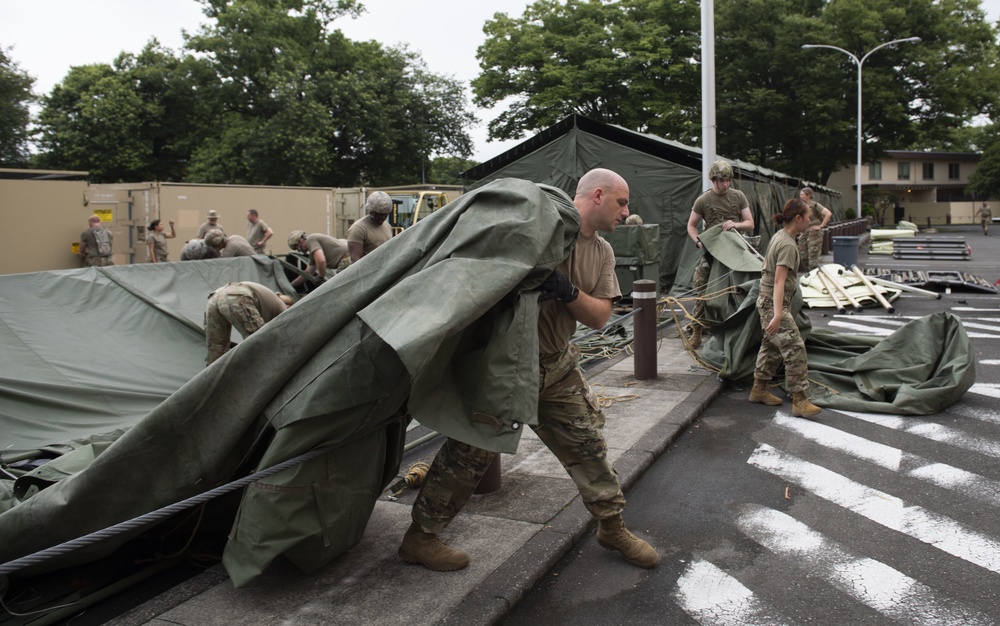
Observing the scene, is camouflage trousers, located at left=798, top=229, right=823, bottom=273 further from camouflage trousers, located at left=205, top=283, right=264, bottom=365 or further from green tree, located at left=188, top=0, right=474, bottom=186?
green tree, located at left=188, top=0, right=474, bottom=186

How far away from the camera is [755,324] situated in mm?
7602

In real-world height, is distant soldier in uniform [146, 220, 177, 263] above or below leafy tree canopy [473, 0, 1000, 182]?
below

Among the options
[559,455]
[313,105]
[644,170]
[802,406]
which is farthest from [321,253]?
[313,105]

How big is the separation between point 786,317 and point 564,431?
12.1ft

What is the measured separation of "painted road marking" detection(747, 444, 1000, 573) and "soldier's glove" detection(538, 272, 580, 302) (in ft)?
8.13

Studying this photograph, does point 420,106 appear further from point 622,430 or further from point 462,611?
point 462,611

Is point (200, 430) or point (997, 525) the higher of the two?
point (200, 430)

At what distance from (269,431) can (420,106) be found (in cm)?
4349

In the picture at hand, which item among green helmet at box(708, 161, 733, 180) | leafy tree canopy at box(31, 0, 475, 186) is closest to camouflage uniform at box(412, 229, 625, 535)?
green helmet at box(708, 161, 733, 180)

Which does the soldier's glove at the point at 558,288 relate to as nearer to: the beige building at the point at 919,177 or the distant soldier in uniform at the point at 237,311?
the distant soldier in uniform at the point at 237,311

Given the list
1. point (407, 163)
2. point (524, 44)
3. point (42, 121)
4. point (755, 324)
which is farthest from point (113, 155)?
point (755, 324)

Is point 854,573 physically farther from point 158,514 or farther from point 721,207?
point 721,207

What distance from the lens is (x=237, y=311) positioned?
21.0 feet

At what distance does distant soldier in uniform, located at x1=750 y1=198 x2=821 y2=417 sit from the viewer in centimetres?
656
